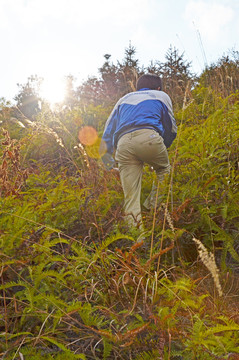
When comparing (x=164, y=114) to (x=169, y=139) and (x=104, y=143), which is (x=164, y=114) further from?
(x=104, y=143)

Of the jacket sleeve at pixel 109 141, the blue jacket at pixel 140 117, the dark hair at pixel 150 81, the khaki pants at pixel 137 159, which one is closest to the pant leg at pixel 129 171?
the khaki pants at pixel 137 159

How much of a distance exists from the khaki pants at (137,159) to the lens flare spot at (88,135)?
94.1 inches

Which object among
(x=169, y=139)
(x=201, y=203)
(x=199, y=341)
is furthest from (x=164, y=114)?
(x=199, y=341)

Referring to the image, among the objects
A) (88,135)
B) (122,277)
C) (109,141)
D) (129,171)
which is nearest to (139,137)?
(129,171)

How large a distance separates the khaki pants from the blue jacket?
10cm

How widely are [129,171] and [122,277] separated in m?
1.96

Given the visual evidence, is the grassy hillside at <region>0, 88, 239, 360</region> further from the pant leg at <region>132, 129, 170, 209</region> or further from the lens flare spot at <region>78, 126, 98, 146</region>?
the lens flare spot at <region>78, 126, 98, 146</region>

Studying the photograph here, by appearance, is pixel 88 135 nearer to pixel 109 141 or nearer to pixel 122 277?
pixel 109 141

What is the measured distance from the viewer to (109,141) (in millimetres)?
4207

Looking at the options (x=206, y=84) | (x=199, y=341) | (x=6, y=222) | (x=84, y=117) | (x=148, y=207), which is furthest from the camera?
(x=206, y=84)

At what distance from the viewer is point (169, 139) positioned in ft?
13.6

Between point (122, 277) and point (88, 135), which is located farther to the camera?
point (88, 135)

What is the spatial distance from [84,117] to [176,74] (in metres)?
2.86

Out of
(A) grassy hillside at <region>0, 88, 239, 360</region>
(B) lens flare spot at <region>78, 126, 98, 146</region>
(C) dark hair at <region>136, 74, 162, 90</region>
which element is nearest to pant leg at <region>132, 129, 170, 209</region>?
(A) grassy hillside at <region>0, 88, 239, 360</region>
